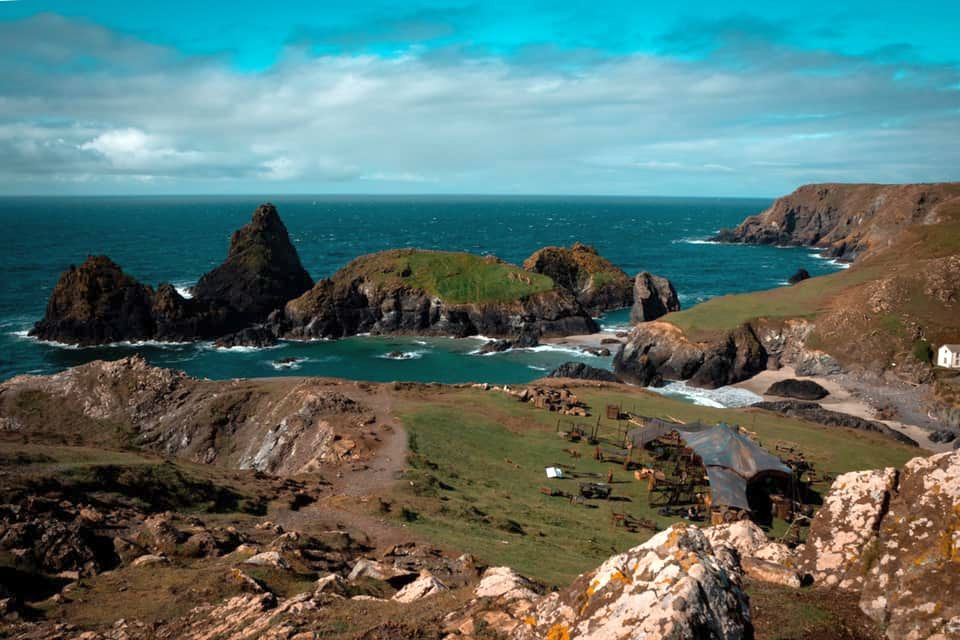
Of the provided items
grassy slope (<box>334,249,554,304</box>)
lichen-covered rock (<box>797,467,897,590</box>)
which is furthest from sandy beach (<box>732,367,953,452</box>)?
lichen-covered rock (<box>797,467,897,590</box>)

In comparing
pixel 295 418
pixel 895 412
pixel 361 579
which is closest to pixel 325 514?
pixel 361 579

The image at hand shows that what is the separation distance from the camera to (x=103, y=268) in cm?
10231

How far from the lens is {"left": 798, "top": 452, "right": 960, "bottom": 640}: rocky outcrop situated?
10.6 m

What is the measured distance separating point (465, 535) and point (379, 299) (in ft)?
289

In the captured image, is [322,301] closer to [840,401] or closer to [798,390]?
[798,390]

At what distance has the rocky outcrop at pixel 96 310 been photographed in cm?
9775

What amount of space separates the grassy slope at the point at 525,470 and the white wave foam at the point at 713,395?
626 inches

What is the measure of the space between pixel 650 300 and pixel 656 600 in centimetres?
10399

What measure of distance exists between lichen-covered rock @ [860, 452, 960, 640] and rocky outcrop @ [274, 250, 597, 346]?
8890cm

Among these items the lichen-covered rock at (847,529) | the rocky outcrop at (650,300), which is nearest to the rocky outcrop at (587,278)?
the rocky outcrop at (650,300)

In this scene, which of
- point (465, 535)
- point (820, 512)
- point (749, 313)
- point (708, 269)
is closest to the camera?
point (820, 512)

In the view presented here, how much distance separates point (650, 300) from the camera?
109 m

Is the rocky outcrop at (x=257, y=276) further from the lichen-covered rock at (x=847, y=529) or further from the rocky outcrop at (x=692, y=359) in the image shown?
the lichen-covered rock at (x=847, y=529)

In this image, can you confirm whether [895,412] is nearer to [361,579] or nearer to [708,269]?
[361,579]
